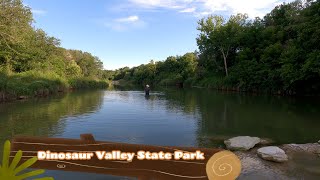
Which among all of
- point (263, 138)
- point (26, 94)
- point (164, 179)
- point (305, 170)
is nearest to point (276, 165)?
point (305, 170)

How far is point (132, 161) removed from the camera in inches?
122

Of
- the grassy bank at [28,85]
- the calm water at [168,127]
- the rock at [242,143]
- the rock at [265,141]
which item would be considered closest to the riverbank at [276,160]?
the rock at [242,143]

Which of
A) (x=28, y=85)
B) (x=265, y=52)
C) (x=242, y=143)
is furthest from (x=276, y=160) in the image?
(x=265, y=52)

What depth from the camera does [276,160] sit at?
931 cm

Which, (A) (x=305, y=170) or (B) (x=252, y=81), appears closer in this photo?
(A) (x=305, y=170)

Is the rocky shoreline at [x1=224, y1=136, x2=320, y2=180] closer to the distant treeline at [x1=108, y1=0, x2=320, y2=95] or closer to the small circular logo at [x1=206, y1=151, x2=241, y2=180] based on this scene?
the small circular logo at [x1=206, y1=151, x2=241, y2=180]

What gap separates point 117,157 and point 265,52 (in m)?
44.3

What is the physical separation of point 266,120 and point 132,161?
1736 cm

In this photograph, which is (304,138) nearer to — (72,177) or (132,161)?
(72,177)

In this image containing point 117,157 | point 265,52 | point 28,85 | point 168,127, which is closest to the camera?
point 117,157

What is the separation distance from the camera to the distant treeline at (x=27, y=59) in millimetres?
28688

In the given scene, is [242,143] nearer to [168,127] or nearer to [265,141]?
[265,141]

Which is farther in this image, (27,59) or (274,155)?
(27,59)

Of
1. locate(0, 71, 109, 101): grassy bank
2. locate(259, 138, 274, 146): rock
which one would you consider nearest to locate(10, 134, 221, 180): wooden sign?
locate(259, 138, 274, 146): rock
